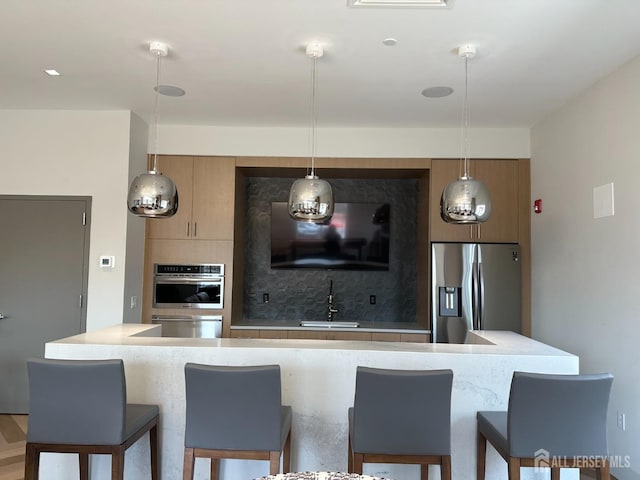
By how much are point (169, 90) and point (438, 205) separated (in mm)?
2732

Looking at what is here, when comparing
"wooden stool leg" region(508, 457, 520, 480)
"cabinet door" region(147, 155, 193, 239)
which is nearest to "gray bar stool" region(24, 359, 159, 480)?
"wooden stool leg" region(508, 457, 520, 480)

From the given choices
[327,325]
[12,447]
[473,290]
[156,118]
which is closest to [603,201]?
[473,290]

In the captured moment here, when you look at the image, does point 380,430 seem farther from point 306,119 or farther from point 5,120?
Result: point 5,120

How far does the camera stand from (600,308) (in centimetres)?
327

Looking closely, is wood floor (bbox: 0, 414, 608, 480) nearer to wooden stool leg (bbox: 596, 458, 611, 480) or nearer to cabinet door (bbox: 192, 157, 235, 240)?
wooden stool leg (bbox: 596, 458, 611, 480)

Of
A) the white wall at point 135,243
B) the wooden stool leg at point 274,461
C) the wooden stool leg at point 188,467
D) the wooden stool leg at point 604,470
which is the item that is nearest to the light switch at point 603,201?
the wooden stool leg at point 604,470

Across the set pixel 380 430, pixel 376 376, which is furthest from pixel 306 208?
pixel 380 430

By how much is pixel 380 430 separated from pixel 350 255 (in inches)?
119

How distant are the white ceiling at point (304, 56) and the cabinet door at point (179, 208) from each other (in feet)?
1.94

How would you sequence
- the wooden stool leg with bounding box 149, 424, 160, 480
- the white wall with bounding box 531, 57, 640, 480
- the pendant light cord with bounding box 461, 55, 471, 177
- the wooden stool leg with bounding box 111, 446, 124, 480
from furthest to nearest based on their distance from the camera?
the pendant light cord with bounding box 461, 55, 471, 177 < the white wall with bounding box 531, 57, 640, 480 < the wooden stool leg with bounding box 149, 424, 160, 480 < the wooden stool leg with bounding box 111, 446, 124, 480

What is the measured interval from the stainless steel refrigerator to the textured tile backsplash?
77cm

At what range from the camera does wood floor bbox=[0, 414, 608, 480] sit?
296 cm

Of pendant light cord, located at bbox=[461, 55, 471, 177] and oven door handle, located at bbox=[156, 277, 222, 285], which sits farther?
oven door handle, located at bbox=[156, 277, 222, 285]

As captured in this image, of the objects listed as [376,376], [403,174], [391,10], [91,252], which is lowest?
[376,376]
